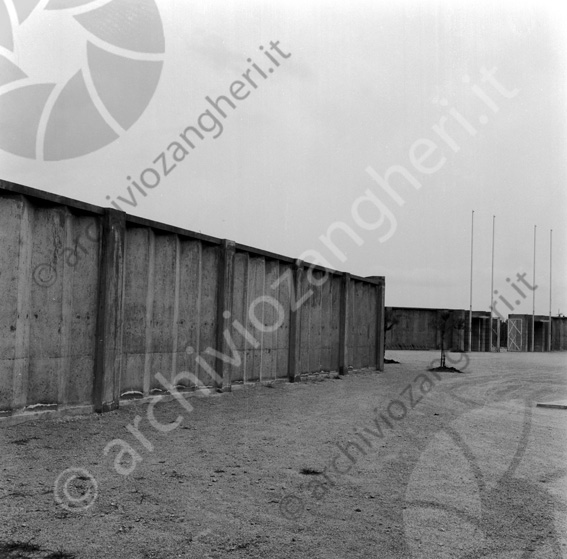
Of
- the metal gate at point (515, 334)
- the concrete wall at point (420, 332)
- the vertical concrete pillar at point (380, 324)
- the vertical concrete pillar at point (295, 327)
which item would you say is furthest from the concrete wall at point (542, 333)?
the vertical concrete pillar at point (295, 327)

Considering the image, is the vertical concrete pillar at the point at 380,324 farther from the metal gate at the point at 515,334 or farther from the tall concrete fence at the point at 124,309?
the metal gate at the point at 515,334

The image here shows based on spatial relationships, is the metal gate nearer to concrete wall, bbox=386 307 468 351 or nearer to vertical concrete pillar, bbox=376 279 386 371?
concrete wall, bbox=386 307 468 351

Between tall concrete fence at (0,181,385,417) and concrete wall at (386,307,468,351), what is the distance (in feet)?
61.4

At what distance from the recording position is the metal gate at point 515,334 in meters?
32.9

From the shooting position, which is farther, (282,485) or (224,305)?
(224,305)

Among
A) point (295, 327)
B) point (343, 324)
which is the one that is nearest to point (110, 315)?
point (295, 327)

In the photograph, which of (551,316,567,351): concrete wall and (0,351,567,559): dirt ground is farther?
(551,316,567,351): concrete wall

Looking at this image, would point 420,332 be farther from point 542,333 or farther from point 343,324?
point 343,324

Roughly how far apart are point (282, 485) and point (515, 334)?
1214 inches

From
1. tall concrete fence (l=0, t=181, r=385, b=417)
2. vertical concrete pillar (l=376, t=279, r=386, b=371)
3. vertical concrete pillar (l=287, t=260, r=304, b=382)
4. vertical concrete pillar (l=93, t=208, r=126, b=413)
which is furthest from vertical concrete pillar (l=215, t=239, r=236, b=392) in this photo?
vertical concrete pillar (l=376, t=279, r=386, b=371)

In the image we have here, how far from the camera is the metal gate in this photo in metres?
32.9

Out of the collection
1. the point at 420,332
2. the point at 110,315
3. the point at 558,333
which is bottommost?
the point at 420,332

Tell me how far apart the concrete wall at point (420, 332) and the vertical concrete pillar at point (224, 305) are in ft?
69.6

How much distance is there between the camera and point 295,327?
1147 cm
